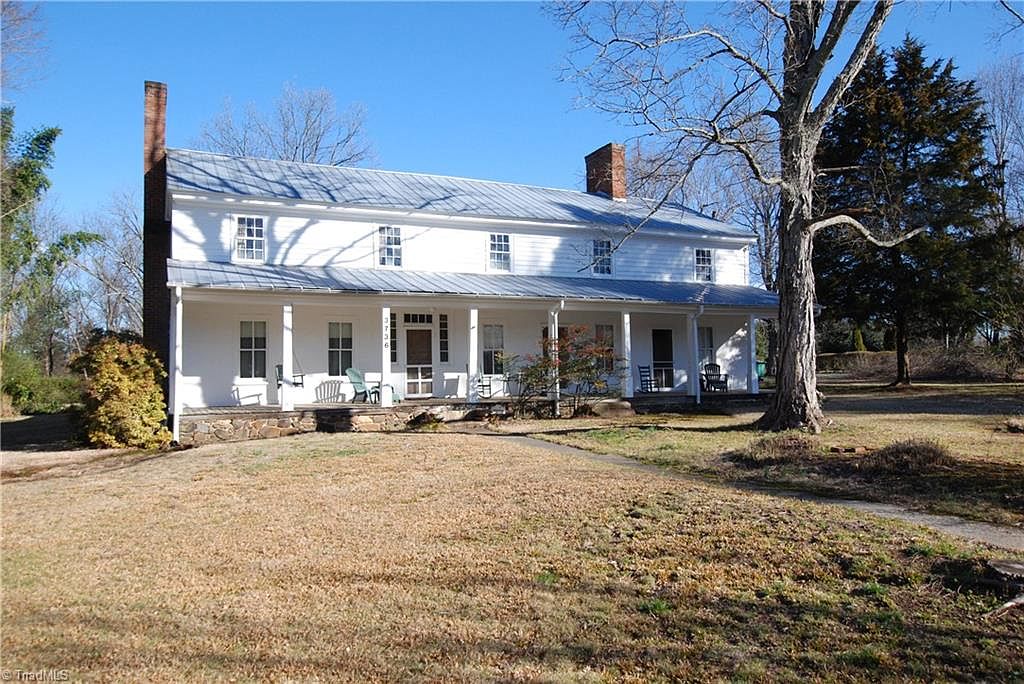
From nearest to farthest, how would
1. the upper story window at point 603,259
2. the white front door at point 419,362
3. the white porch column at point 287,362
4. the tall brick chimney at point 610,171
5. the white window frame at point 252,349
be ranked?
the white porch column at point 287,362, the white window frame at point 252,349, the white front door at point 419,362, the upper story window at point 603,259, the tall brick chimney at point 610,171

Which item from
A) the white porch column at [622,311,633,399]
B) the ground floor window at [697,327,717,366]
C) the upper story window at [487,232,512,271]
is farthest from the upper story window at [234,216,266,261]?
the ground floor window at [697,327,717,366]

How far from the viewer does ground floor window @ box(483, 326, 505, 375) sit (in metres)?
21.5

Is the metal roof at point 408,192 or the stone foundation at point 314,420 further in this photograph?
the metal roof at point 408,192

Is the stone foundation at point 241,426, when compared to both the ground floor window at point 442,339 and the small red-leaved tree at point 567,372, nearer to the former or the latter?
the ground floor window at point 442,339

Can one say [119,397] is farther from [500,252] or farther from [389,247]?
[500,252]

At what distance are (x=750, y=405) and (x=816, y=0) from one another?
11.9 meters

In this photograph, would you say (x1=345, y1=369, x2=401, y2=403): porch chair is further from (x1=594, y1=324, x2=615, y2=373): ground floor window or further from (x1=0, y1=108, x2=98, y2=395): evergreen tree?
(x1=0, y1=108, x2=98, y2=395): evergreen tree

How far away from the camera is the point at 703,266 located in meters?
25.3

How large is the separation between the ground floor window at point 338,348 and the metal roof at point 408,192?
11.4 ft

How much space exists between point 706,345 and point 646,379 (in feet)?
10.1

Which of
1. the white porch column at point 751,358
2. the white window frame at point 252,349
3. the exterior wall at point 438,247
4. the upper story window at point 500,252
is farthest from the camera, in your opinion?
the white porch column at point 751,358

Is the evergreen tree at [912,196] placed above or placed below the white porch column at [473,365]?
above

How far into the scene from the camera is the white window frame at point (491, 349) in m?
21.4

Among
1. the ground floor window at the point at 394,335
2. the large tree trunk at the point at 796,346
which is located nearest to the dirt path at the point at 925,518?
the large tree trunk at the point at 796,346
